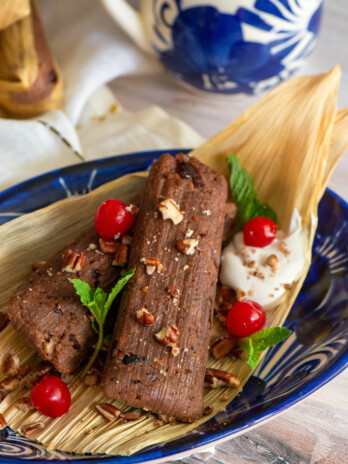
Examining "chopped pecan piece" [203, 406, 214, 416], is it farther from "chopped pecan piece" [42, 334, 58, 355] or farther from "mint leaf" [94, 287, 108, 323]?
"chopped pecan piece" [42, 334, 58, 355]

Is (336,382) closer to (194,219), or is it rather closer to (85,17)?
(194,219)

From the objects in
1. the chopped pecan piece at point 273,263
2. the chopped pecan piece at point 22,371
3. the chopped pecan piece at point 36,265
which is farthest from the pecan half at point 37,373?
the chopped pecan piece at point 273,263

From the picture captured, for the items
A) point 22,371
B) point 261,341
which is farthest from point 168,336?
point 22,371

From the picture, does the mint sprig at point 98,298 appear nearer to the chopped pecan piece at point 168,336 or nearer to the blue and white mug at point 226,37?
the chopped pecan piece at point 168,336

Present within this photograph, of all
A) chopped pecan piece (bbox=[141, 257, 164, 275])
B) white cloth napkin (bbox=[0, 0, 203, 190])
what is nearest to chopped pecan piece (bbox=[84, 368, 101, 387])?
chopped pecan piece (bbox=[141, 257, 164, 275])

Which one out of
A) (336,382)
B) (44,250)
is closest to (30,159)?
(44,250)

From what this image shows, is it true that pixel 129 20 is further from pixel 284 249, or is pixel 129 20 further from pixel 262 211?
pixel 284 249

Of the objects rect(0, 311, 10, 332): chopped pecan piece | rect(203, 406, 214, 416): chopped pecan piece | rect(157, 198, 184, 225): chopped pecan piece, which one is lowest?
rect(203, 406, 214, 416): chopped pecan piece
